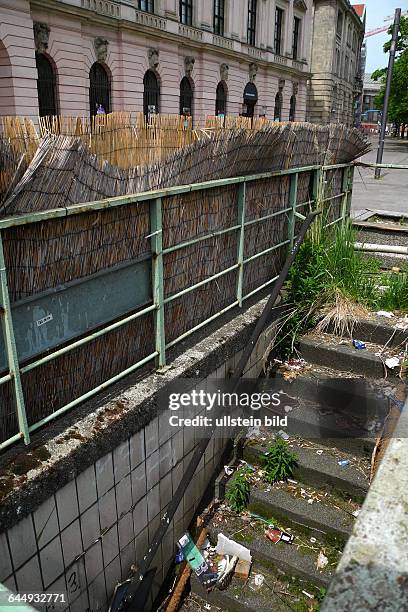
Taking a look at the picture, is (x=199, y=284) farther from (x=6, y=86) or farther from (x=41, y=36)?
(x=41, y=36)

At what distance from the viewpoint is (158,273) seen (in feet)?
10.8

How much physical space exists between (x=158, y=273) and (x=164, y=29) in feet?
76.0

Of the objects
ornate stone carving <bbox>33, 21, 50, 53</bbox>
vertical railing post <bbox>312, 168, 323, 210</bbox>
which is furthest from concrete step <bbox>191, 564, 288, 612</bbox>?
ornate stone carving <bbox>33, 21, 50, 53</bbox>

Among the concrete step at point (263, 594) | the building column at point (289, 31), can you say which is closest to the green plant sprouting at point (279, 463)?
the concrete step at point (263, 594)

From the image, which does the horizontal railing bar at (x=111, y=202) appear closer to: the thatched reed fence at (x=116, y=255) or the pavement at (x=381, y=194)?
the thatched reed fence at (x=116, y=255)

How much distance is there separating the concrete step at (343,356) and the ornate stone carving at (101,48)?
1889cm

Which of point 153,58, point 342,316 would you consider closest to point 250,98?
point 153,58

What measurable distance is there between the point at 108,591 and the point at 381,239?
5.93 metres

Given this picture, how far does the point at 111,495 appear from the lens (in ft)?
9.66

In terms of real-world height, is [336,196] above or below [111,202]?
below

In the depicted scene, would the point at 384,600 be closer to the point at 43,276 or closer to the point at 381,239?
the point at 43,276

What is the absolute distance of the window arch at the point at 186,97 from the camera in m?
26.4

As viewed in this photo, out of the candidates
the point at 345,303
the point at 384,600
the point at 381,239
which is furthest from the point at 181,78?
the point at 384,600

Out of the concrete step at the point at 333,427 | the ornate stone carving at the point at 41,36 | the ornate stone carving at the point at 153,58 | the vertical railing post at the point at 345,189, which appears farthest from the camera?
the ornate stone carving at the point at 153,58
